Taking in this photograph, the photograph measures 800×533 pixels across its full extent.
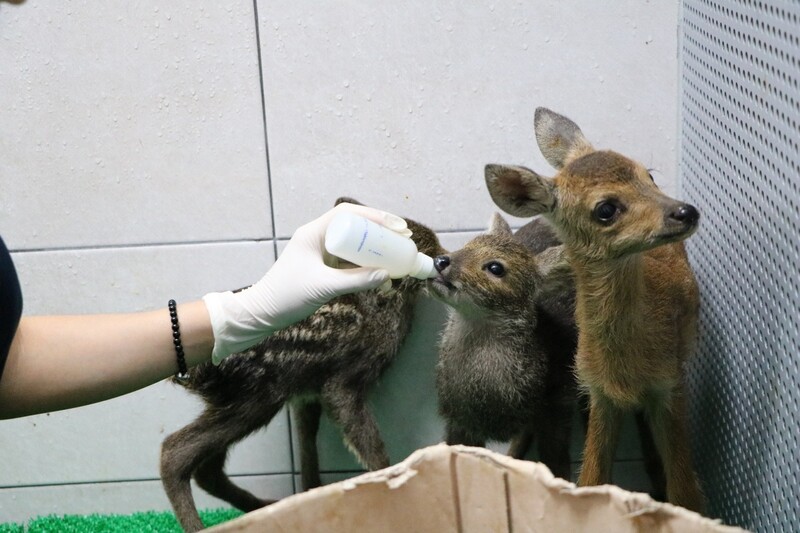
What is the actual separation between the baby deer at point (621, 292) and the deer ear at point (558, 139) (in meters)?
0.04

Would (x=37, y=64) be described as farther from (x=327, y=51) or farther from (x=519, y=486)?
(x=519, y=486)

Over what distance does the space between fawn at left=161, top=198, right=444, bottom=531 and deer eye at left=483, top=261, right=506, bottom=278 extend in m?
0.18

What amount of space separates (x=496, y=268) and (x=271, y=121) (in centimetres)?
82

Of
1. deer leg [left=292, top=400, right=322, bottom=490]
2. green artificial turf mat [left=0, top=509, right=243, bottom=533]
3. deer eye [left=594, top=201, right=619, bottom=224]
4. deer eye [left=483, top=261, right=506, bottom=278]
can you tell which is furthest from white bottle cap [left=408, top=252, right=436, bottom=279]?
green artificial turf mat [left=0, top=509, right=243, bottom=533]

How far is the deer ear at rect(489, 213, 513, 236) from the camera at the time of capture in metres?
2.37

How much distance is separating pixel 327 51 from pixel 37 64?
852 mm

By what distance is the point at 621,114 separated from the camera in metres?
2.52

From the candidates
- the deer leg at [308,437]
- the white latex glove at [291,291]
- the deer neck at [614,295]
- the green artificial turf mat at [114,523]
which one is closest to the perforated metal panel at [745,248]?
the deer neck at [614,295]

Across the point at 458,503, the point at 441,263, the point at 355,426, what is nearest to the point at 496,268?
the point at 441,263

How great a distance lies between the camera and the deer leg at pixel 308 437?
262cm

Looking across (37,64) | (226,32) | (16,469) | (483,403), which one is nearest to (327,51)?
(226,32)

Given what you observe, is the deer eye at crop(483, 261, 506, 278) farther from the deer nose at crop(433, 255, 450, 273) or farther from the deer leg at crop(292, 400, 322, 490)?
the deer leg at crop(292, 400, 322, 490)

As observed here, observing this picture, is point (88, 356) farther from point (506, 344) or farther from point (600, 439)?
point (600, 439)

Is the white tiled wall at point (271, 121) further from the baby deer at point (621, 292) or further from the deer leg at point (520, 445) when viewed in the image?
the baby deer at point (621, 292)
